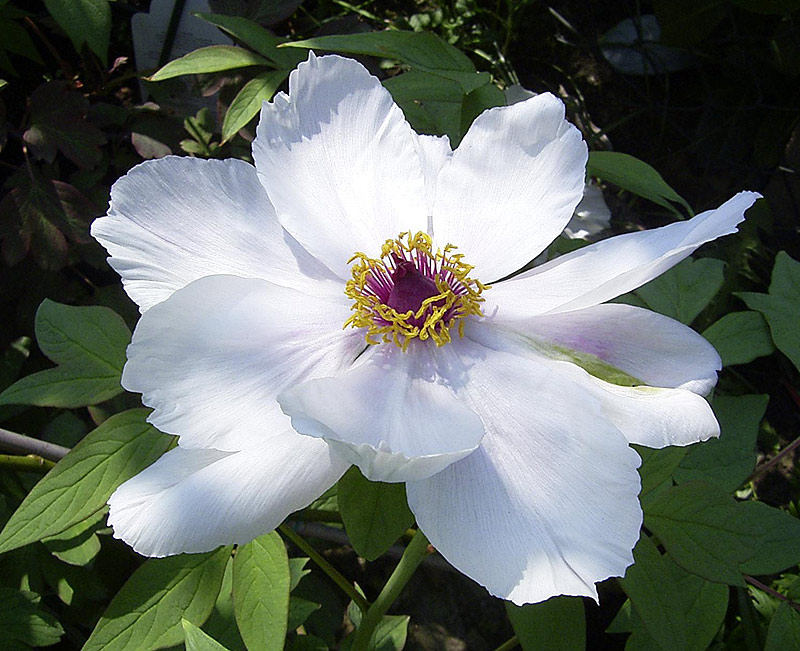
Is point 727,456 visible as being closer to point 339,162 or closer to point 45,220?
point 339,162

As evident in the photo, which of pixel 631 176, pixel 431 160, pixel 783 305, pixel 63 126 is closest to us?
pixel 431 160

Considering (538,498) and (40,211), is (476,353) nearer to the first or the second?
(538,498)

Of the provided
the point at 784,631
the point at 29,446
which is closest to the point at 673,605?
the point at 784,631

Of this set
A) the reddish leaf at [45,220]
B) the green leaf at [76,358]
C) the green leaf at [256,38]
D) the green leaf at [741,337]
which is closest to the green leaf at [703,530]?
the green leaf at [741,337]

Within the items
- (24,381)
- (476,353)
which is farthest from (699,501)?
(24,381)

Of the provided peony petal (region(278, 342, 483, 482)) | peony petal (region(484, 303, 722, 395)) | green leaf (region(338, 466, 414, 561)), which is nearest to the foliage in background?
green leaf (region(338, 466, 414, 561))

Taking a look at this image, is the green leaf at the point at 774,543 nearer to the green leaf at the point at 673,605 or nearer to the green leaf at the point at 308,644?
the green leaf at the point at 673,605
